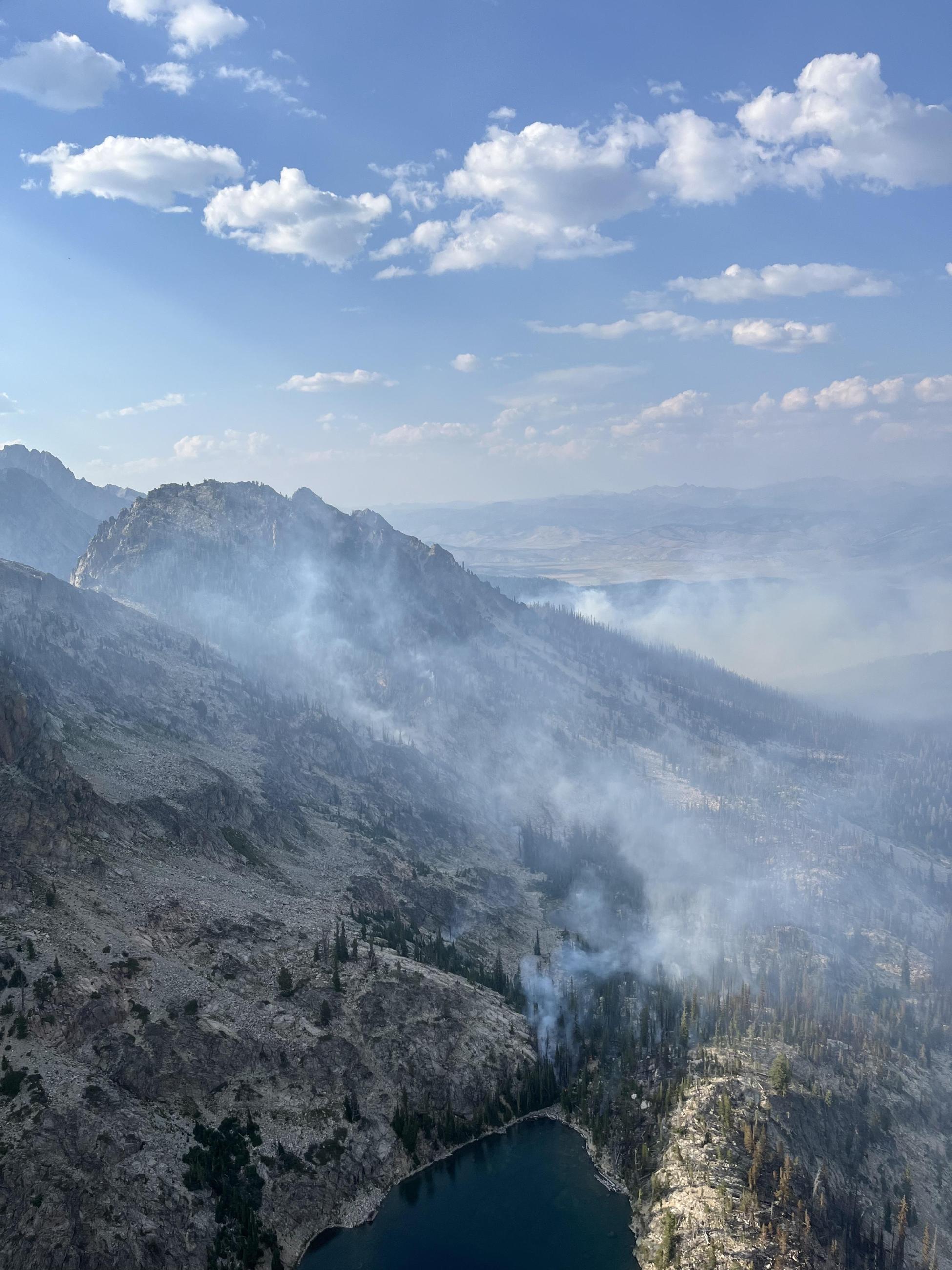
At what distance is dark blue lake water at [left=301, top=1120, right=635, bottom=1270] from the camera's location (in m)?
137

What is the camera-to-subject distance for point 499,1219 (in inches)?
5851

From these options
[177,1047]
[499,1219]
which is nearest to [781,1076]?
[499,1219]

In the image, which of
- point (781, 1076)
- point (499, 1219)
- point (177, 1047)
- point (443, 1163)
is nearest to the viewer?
point (177, 1047)

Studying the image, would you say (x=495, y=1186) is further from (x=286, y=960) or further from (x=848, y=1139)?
(x=848, y=1139)

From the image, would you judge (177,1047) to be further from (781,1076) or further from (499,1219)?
(781,1076)

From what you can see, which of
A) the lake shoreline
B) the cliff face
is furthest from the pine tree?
the cliff face

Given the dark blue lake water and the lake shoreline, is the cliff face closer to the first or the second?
the lake shoreline

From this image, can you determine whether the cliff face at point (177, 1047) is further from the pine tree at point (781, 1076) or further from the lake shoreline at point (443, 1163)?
the pine tree at point (781, 1076)

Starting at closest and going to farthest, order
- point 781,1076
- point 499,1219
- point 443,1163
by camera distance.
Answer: point 499,1219 → point 443,1163 → point 781,1076

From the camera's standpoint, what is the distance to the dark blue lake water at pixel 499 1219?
137m

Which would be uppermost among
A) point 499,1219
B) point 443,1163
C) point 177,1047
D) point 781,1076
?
point 177,1047

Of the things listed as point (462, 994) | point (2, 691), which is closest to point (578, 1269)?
point (462, 994)

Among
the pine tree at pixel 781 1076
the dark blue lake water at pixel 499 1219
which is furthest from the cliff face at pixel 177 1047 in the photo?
the pine tree at pixel 781 1076

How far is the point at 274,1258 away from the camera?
129 metres
